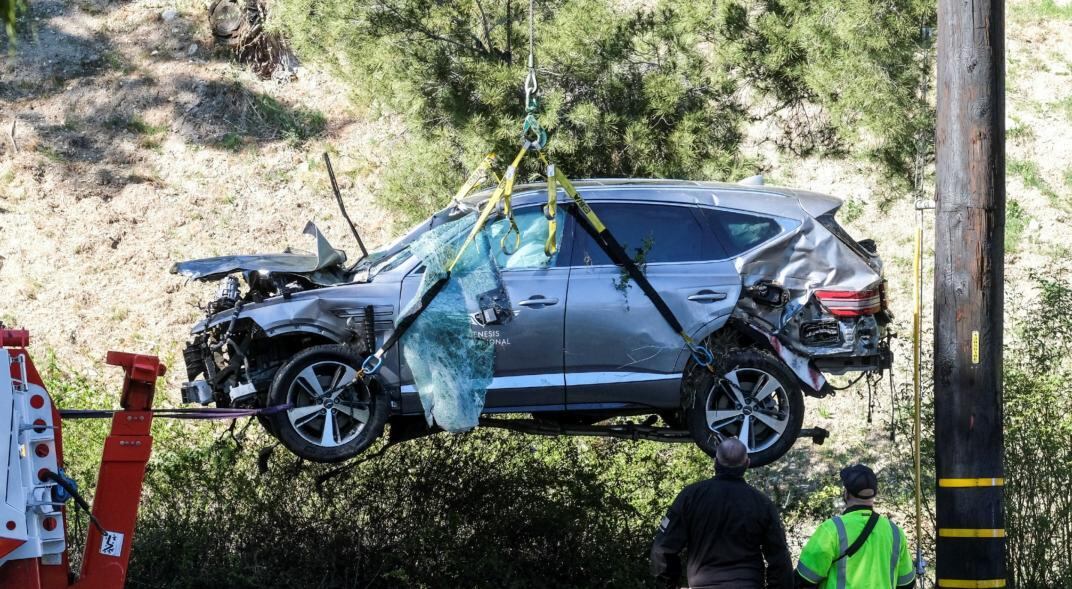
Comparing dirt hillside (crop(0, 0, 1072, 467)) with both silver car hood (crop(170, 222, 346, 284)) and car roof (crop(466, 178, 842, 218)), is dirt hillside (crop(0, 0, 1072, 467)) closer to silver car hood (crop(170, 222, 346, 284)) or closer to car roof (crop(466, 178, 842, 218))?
car roof (crop(466, 178, 842, 218))

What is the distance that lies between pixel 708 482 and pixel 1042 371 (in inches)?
201

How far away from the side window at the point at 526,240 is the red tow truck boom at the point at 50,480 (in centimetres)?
247

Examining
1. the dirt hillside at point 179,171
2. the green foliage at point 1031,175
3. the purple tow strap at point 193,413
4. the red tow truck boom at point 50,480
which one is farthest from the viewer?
the green foliage at point 1031,175

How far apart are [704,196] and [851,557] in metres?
2.94

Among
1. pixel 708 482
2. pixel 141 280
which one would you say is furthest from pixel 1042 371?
pixel 141 280

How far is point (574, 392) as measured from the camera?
8172 mm

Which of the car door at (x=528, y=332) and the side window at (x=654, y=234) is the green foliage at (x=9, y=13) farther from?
the side window at (x=654, y=234)

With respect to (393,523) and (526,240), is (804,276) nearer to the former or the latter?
(526,240)

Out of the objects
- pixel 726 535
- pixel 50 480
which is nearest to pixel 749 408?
pixel 726 535

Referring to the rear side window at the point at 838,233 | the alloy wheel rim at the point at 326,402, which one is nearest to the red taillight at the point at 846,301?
the rear side window at the point at 838,233

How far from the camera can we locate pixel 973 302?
7133mm

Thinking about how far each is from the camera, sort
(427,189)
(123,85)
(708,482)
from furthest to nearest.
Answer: (123,85) < (427,189) < (708,482)

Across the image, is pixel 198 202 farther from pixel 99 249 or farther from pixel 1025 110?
pixel 1025 110

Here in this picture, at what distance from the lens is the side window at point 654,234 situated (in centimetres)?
826
